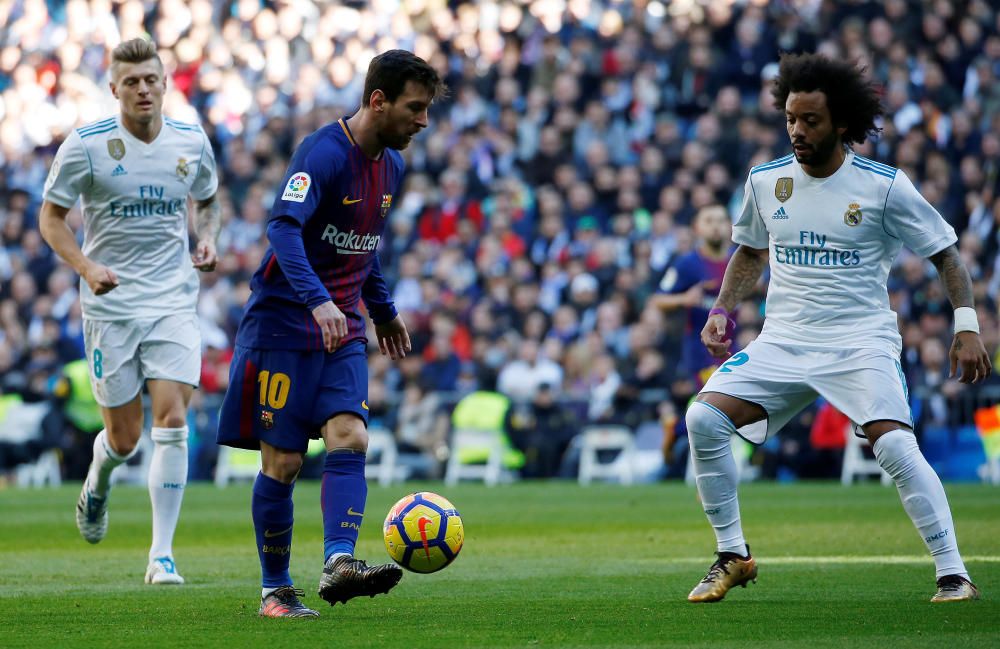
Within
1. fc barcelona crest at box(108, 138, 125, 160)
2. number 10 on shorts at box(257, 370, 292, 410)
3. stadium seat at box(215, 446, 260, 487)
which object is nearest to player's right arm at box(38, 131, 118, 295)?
fc barcelona crest at box(108, 138, 125, 160)

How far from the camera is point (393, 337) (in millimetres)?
7543

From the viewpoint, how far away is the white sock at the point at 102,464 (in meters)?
9.09

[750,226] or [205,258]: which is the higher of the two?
[750,226]

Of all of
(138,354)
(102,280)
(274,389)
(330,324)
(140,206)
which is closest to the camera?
(330,324)

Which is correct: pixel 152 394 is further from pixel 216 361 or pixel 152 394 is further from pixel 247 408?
pixel 216 361

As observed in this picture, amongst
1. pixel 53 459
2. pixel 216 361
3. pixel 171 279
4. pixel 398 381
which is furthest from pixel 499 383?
pixel 171 279

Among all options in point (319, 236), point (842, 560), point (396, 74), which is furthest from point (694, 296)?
point (396, 74)

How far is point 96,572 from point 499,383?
11.7m

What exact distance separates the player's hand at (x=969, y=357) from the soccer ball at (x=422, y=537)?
2225 mm

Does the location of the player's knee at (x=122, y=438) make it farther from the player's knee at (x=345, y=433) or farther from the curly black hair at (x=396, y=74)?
the curly black hair at (x=396, y=74)

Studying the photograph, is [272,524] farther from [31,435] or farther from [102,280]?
[31,435]

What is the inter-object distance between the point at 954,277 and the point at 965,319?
0.20 meters

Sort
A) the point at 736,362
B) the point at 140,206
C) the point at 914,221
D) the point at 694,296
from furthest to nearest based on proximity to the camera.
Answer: the point at 694,296, the point at 140,206, the point at 736,362, the point at 914,221

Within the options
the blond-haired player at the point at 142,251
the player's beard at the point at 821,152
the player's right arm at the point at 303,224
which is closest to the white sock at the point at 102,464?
the blond-haired player at the point at 142,251
